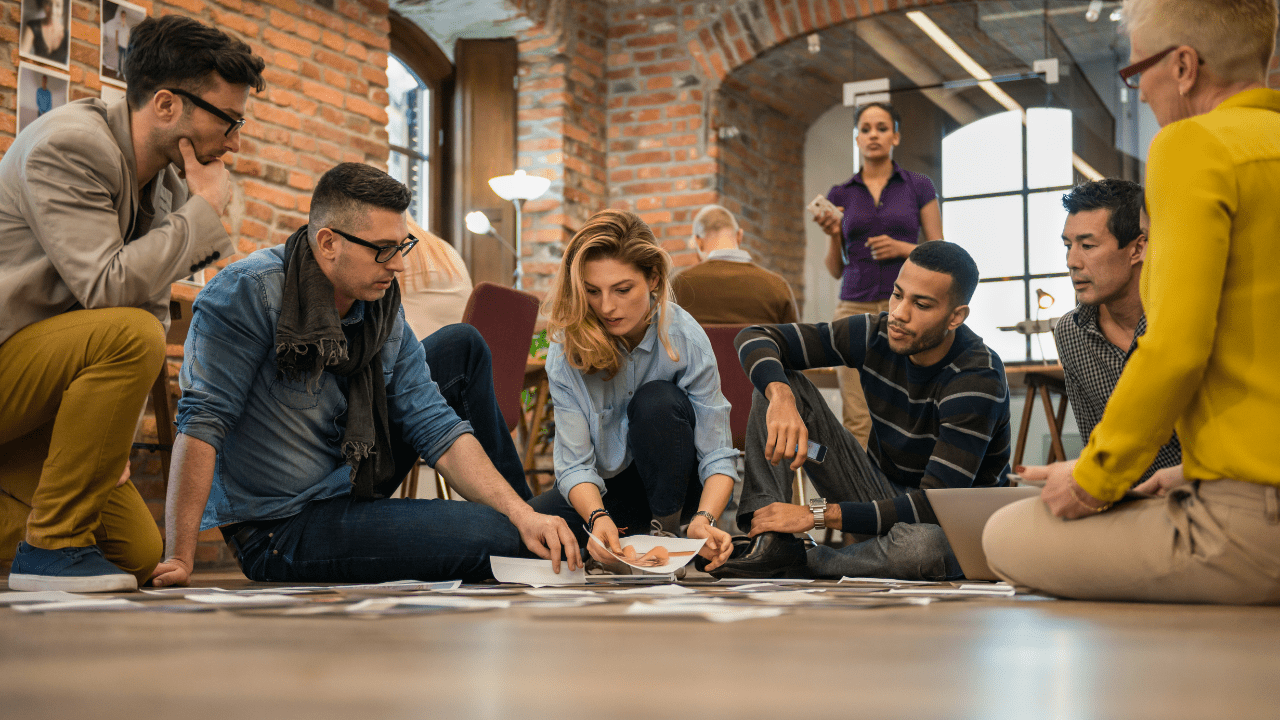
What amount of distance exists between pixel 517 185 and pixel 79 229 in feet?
12.4

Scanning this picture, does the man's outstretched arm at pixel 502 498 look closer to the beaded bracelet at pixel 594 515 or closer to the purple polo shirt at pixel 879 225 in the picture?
the beaded bracelet at pixel 594 515

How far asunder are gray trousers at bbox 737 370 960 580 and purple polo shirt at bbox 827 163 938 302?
5.41 feet

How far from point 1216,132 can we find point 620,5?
17.6ft

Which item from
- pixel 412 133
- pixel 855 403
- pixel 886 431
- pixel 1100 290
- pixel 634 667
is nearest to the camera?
pixel 634 667

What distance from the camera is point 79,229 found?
1784 millimetres

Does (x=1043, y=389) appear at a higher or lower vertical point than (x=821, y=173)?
lower

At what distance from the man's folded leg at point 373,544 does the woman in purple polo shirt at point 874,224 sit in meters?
2.18

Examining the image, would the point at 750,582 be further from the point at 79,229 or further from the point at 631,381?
the point at 79,229

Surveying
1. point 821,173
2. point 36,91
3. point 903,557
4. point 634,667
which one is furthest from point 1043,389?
point 634,667

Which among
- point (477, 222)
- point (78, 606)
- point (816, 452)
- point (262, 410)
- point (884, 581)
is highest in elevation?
point (477, 222)

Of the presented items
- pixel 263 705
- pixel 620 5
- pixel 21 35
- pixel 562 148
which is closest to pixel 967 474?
pixel 263 705

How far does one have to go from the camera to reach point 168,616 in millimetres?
1237

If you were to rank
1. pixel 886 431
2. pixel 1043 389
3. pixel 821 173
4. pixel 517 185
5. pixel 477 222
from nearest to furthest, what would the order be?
1. pixel 886 431
2. pixel 1043 389
3. pixel 517 185
4. pixel 477 222
5. pixel 821 173

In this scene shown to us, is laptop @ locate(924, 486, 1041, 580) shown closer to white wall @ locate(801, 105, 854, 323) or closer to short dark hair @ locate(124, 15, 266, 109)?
short dark hair @ locate(124, 15, 266, 109)
